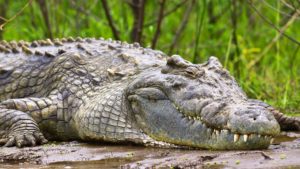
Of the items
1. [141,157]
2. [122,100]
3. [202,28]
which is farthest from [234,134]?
[202,28]

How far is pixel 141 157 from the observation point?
4551 millimetres

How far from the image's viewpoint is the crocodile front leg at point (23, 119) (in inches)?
208

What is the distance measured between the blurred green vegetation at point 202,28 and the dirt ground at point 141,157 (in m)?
2.62

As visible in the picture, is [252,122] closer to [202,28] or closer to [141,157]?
[141,157]

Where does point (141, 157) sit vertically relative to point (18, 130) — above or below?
below

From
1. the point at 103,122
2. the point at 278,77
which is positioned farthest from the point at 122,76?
the point at 278,77

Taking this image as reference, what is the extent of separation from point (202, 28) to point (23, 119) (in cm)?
439

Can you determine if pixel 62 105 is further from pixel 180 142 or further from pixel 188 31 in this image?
pixel 188 31

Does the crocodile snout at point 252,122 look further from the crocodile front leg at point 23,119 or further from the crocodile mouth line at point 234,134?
the crocodile front leg at point 23,119

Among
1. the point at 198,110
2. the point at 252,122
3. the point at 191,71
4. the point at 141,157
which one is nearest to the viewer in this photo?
the point at 252,122

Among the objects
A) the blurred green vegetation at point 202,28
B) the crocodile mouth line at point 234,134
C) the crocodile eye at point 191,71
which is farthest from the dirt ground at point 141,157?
the blurred green vegetation at point 202,28

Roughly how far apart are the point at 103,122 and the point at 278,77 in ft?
10.1

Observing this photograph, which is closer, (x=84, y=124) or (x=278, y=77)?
(x=84, y=124)

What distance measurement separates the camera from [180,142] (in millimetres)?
4820
